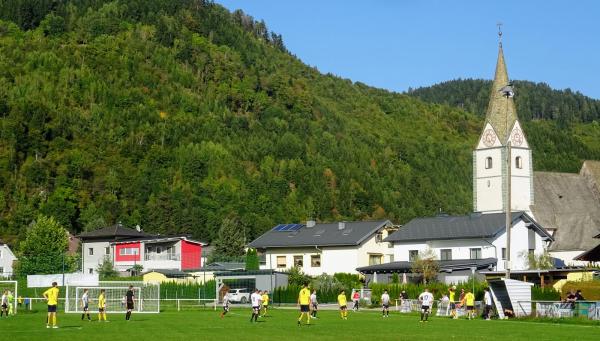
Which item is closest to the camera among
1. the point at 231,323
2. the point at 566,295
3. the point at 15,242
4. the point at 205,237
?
the point at 231,323

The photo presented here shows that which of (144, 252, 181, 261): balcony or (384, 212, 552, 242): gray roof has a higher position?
(384, 212, 552, 242): gray roof

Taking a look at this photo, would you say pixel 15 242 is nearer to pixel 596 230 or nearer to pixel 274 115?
pixel 596 230

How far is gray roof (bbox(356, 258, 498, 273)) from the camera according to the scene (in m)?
71.3

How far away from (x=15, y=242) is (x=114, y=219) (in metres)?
17.4

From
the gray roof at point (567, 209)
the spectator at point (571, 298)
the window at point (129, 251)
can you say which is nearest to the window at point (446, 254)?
the gray roof at point (567, 209)

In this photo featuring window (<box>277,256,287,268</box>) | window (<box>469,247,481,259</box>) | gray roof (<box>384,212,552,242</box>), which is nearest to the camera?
window (<box>469,247,481,259</box>)

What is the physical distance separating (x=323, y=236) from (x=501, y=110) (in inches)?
859

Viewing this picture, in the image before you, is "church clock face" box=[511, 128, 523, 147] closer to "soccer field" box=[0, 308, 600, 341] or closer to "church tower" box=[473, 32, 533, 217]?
"church tower" box=[473, 32, 533, 217]

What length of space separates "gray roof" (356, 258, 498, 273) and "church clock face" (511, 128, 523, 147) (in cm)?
2307

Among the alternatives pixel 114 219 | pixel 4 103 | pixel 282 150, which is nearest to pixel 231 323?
pixel 114 219

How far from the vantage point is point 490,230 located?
2918 inches

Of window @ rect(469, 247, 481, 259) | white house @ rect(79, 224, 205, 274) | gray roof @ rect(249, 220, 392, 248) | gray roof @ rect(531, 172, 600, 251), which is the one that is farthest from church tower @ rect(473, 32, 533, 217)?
white house @ rect(79, 224, 205, 274)

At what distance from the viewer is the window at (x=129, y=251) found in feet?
324

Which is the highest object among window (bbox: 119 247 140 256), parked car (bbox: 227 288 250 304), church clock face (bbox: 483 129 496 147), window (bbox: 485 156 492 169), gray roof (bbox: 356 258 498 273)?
church clock face (bbox: 483 129 496 147)
